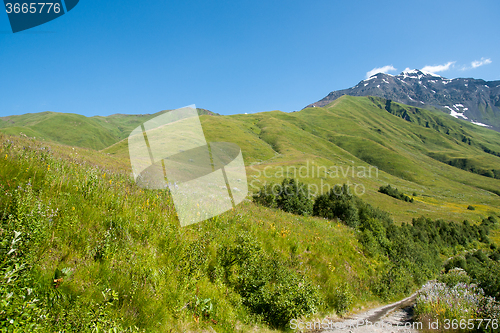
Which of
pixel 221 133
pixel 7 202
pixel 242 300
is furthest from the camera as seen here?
pixel 221 133

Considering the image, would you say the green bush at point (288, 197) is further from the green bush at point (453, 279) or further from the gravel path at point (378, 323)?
the gravel path at point (378, 323)

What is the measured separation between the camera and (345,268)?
1041 cm

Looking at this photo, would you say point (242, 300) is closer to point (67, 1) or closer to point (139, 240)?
point (139, 240)

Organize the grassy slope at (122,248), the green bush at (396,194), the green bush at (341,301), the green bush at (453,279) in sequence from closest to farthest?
the grassy slope at (122,248) → the green bush at (341,301) → the green bush at (453,279) → the green bush at (396,194)

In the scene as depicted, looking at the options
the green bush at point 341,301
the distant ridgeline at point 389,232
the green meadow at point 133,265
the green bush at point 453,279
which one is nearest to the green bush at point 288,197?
the distant ridgeline at point 389,232

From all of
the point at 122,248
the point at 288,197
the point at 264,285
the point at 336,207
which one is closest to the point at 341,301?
the point at 264,285

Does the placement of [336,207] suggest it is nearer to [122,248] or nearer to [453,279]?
[453,279]

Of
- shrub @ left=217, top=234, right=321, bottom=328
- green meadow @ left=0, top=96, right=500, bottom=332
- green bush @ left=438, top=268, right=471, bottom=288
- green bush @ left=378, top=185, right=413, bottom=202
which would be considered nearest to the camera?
green meadow @ left=0, top=96, right=500, bottom=332

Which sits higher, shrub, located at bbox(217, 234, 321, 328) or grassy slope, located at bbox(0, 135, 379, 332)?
grassy slope, located at bbox(0, 135, 379, 332)

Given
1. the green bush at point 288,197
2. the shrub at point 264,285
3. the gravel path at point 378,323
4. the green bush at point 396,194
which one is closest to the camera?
the shrub at point 264,285

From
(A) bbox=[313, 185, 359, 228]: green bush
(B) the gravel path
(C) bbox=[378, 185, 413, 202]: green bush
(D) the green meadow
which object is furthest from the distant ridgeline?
(D) the green meadow

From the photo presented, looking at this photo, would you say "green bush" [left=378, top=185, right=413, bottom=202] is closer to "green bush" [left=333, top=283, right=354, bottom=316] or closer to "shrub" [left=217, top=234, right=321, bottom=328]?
"green bush" [left=333, top=283, right=354, bottom=316]

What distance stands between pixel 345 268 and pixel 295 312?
5988 mm

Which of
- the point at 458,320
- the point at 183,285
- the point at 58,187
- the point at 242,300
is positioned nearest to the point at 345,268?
the point at 458,320
